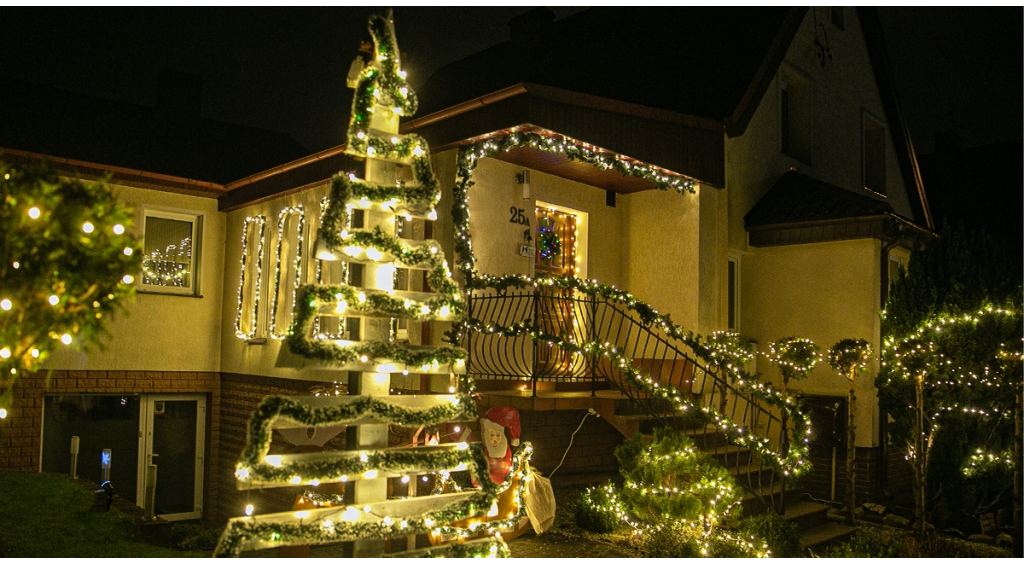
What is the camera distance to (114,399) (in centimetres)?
1171

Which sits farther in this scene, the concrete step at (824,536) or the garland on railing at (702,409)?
the concrete step at (824,536)

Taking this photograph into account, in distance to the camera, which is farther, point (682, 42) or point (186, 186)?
point (682, 42)

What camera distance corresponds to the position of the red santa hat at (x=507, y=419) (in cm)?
734

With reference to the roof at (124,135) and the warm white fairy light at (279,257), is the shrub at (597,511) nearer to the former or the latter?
the warm white fairy light at (279,257)

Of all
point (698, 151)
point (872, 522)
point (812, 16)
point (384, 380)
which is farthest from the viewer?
point (812, 16)

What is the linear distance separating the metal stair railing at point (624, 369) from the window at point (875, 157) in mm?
6416

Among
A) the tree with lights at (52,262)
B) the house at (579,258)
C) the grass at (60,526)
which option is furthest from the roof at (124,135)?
the tree with lights at (52,262)

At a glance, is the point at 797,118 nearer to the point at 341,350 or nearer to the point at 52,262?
the point at 341,350

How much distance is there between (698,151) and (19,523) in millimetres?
8837

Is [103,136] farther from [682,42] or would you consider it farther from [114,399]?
[682,42]

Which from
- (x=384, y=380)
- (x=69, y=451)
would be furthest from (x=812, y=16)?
(x=69, y=451)

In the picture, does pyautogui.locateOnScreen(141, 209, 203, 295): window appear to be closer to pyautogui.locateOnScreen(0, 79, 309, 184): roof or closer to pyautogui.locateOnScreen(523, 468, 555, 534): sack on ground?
pyautogui.locateOnScreen(0, 79, 309, 184): roof

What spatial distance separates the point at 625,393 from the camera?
Result: 27.6 ft

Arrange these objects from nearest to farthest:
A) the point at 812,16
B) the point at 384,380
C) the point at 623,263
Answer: the point at 384,380 → the point at 623,263 → the point at 812,16
